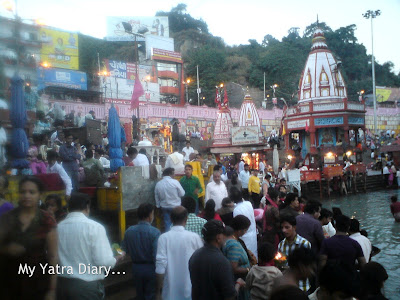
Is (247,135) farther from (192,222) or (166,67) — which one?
(166,67)

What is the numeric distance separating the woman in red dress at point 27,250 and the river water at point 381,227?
5804mm

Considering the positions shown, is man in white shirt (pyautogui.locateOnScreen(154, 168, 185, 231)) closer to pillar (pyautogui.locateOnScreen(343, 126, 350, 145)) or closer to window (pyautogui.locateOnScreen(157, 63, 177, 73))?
pillar (pyautogui.locateOnScreen(343, 126, 350, 145))

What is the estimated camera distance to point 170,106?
113 ft

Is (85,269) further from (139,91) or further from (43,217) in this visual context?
(139,91)

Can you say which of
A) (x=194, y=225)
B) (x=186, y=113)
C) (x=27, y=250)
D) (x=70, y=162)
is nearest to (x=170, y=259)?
(x=194, y=225)

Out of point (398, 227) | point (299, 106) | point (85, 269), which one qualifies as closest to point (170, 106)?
point (299, 106)

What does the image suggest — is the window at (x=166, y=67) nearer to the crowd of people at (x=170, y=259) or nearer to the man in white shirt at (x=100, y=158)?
the man in white shirt at (x=100, y=158)

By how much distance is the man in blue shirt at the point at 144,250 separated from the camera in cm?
463

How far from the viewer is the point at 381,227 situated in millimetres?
12445

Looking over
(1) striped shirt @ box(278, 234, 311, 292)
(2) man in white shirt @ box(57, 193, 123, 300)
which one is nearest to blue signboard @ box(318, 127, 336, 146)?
(1) striped shirt @ box(278, 234, 311, 292)

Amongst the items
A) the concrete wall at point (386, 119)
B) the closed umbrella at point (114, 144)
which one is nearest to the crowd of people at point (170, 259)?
the closed umbrella at point (114, 144)

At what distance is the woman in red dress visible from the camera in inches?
112

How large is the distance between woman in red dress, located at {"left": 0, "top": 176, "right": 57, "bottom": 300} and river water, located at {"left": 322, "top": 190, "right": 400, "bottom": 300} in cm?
580

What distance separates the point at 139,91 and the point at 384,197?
1398cm
